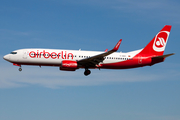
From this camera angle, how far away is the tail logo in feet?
197

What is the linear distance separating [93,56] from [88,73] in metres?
4.88

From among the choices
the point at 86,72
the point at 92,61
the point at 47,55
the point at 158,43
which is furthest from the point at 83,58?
the point at 158,43

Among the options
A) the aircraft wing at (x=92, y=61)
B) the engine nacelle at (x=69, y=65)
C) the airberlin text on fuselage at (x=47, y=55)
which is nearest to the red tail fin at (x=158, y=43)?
the aircraft wing at (x=92, y=61)

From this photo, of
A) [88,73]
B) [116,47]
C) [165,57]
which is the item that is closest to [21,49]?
[88,73]

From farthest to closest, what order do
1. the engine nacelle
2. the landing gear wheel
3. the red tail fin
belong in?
the red tail fin < the landing gear wheel < the engine nacelle

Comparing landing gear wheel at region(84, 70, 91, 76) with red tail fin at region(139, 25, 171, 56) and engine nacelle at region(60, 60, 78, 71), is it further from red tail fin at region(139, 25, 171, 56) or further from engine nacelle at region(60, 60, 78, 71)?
red tail fin at region(139, 25, 171, 56)

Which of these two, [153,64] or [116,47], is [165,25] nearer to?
[153,64]

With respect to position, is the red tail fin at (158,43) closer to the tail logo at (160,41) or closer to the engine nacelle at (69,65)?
the tail logo at (160,41)

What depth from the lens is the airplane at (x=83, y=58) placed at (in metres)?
53.3

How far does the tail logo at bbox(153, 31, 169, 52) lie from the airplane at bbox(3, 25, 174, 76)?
1.50m

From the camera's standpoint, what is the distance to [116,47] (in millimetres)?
48719

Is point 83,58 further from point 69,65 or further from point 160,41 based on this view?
point 160,41

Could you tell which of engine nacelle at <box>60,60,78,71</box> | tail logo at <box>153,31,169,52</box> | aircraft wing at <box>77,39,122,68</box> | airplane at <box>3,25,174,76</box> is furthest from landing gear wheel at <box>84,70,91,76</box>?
tail logo at <box>153,31,169,52</box>

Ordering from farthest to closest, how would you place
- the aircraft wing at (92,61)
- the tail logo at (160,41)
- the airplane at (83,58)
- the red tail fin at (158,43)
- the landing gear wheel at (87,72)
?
the tail logo at (160,41) < the red tail fin at (158,43) < the landing gear wheel at (87,72) < the airplane at (83,58) < the aircraft wing at (92,61)
